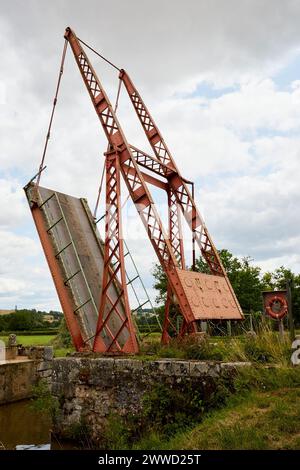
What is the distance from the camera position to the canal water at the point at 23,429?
9.25m

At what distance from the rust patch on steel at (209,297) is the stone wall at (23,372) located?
7327mm

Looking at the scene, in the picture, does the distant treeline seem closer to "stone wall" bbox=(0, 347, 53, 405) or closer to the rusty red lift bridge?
"stone wall" bbox=(0, 347, 53, 405)

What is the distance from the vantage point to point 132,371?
25.0 ft

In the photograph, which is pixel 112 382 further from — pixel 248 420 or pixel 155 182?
pixel 155 182

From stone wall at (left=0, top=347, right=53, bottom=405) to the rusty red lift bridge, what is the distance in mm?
5112

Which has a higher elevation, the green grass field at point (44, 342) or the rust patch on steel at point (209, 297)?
the rust patch on steel at point (209, 297)

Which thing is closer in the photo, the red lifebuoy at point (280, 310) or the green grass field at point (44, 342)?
the red lifebuoy at point (280, 310)

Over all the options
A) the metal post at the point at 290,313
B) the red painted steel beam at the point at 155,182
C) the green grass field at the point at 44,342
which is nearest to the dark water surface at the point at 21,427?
the green grass field at the point at 44,342

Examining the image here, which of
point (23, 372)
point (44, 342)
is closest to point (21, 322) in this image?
point (44, 342)

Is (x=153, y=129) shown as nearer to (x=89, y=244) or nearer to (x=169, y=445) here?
(x=89, y=244)

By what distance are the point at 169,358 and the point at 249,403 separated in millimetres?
2312

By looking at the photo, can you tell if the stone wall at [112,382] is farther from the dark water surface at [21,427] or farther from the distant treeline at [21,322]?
the distant treeline at [21,322]

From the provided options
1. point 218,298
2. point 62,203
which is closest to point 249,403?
point 218,298

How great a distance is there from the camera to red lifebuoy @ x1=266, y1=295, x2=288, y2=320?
25.5 ft
